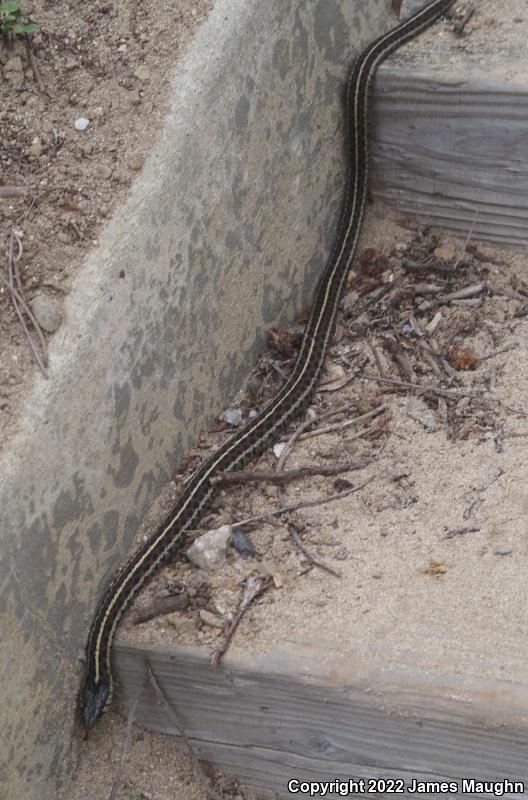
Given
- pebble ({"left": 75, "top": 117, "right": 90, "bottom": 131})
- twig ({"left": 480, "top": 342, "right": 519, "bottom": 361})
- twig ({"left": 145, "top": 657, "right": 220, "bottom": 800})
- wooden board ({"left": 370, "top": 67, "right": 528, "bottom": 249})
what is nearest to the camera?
twig ({"left": 145, "top": 657, "right": 220, "bottom": 800})

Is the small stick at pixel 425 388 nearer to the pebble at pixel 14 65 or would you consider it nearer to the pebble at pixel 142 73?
the pebble at pixel 142 73

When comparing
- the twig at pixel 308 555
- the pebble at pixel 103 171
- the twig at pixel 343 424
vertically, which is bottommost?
the twig at pixel 343 424

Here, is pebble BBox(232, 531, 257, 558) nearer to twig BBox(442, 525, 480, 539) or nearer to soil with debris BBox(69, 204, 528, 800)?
soil with debris BBox(69, 204, 528, 800)

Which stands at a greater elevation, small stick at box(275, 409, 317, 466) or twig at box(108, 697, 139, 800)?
small stick at box(275, 409, 317, 466)

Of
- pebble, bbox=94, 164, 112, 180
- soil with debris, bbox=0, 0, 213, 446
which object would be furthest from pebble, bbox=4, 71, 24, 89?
pebble, bbox=94, 164, 112, 180

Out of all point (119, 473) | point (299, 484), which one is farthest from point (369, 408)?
point (119, 473)

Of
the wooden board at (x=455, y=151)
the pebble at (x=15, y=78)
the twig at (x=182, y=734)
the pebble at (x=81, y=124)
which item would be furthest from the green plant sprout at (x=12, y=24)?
the twig at (x=182, y=734)

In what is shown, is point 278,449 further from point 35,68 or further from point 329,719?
point 35,68
